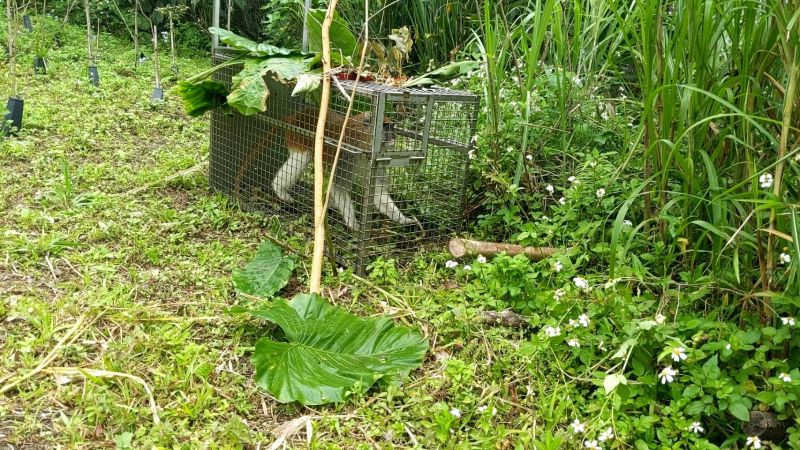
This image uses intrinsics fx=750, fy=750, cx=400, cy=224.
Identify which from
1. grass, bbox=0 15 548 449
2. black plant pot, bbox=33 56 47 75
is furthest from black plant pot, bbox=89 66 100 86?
grass, bbox=0 15 548 449

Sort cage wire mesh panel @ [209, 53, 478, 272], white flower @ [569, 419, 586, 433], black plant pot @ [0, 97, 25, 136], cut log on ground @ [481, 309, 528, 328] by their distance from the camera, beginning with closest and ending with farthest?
white flower @ [569, 419, 586, 433]
cut log on ground @ [481, 309, 528, 328]
cage wire mesh panel @ [209, 53, 478, 272]
black plant pot @ [0, 97, 25, 136]

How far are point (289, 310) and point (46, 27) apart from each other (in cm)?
584

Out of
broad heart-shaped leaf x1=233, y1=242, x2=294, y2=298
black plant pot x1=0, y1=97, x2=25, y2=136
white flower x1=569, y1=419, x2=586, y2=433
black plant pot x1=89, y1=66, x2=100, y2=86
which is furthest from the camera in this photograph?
black plant pot x1=89, y1=66, x2=100, y2=86

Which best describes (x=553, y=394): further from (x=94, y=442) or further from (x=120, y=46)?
(x=120, y=46)

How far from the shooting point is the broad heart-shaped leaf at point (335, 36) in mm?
3100

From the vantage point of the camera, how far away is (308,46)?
3.45 metres

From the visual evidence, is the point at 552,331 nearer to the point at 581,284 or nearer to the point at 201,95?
the point at 581,284

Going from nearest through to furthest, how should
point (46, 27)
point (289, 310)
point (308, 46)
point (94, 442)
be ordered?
point (94, 442) < point (289, 310) < point (308, 46) < point (46, 27)

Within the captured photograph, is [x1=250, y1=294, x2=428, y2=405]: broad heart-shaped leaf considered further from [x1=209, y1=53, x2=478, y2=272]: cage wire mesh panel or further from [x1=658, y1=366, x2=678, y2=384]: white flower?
[x1=658, y1=366, x2=678, y2=384]: white flower

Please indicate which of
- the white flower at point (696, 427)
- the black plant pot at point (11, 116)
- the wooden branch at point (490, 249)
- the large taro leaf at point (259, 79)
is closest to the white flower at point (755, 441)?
the white flower at point (696, 427)

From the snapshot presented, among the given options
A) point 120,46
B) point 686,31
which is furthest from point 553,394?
point 120,46

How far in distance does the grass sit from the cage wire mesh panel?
142mm

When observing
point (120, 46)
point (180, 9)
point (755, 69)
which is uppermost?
point (755, 69)

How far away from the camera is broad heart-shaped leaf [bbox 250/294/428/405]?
2.06 m
